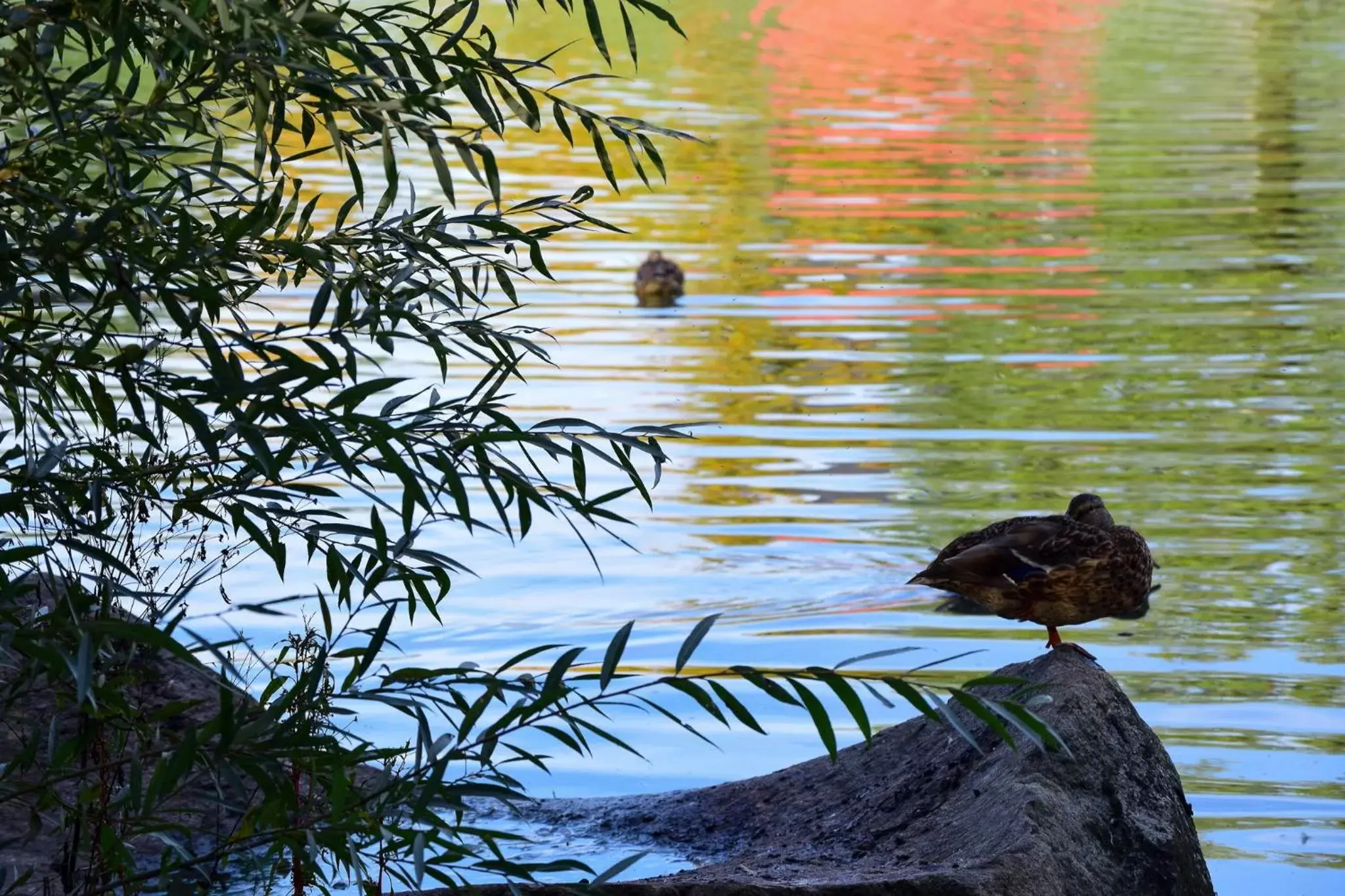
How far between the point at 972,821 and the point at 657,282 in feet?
37.4

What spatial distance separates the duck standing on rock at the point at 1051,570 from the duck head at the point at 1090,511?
11 cm

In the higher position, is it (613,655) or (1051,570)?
(1051,570)

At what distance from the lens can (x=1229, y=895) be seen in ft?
18.0

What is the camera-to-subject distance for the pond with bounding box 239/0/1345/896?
7.27 m

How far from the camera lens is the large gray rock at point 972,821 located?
4.00m

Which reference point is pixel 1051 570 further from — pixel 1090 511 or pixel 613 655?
pixel 613 655

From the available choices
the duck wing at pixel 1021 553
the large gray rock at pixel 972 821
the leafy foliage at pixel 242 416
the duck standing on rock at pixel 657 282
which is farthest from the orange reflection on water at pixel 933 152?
the leafy foliage at pixel 242 416

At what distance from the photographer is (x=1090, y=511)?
5.41m

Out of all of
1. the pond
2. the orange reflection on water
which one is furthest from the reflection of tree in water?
the orange reflection on water

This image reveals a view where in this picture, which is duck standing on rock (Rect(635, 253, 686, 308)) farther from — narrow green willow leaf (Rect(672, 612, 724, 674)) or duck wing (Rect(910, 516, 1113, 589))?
narrow green willow leaf (Rect(672, 612, 724, 674))

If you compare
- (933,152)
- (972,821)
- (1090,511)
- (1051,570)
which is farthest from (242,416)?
(933,152)

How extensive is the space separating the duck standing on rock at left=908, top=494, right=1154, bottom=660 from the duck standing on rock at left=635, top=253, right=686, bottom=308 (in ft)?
34.3

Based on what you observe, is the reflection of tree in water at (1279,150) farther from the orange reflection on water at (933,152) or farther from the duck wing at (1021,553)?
the duck wing at (1021,553)

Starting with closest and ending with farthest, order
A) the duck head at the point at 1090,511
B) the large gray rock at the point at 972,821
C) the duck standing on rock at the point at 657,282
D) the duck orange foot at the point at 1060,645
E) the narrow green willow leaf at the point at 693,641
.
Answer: the narrow green willow leaf at the point at 693,641 < the large gray rock at the point at 972,821 < the duck orange foot at the point at 1060,645 < the duck head at the point at 1090,511 < the duck standing on rock at the point at 657,282
